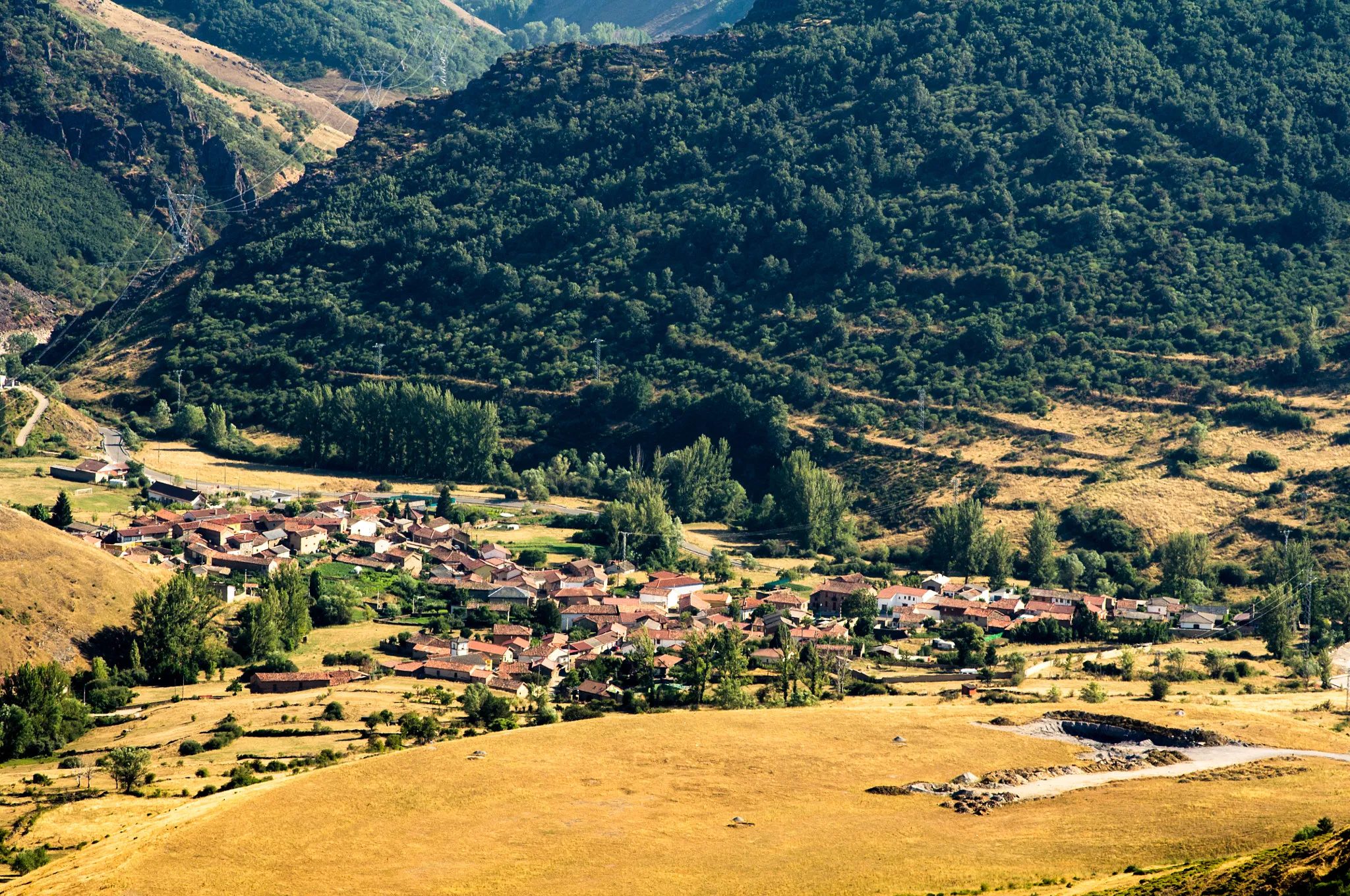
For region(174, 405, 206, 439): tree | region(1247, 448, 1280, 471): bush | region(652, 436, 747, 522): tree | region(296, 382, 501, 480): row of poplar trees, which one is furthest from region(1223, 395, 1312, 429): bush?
region(174, 405, 206, 439): tree

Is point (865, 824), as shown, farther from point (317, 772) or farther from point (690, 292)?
point (690, 292)

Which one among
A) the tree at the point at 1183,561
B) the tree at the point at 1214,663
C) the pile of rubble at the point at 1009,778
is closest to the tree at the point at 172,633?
→ the pile of rubble at the point at 1009,778

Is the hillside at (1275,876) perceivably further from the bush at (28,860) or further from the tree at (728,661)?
the bush at (28,860)

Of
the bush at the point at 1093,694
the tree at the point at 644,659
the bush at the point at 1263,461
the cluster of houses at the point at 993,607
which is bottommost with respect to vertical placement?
the bush at the point at 1093,694

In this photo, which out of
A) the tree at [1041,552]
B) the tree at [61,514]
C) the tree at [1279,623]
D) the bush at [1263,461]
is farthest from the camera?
the bush at [1263,461]

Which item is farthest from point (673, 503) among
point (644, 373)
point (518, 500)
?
point (644, 373)

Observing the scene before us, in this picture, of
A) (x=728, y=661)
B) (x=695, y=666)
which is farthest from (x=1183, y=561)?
(x=695, y=666)

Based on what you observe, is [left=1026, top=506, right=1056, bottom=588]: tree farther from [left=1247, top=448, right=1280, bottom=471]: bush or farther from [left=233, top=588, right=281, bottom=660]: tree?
[left=233, top=588, right=281, bottom=660]: tree
